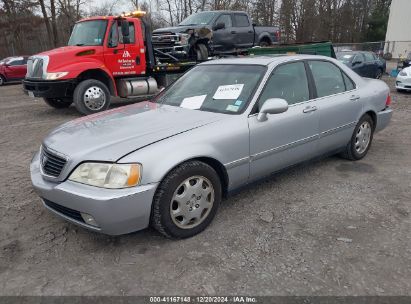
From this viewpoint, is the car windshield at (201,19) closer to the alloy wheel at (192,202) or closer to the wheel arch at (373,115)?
the wheel arch at (373,115)

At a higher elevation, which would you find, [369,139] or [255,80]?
[255,80]

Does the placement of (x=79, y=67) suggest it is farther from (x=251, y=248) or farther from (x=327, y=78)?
(x=251, y=248)

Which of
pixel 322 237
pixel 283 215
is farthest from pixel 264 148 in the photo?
pixel 322 237

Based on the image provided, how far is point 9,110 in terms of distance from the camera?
10531mm

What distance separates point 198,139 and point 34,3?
30.3 m

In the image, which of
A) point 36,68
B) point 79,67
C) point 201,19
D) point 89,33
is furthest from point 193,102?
point 201,19

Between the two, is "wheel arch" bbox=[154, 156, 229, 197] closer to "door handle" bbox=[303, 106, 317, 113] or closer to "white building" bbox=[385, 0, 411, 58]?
"door handle" bbox=[303, 106, 317, 113]

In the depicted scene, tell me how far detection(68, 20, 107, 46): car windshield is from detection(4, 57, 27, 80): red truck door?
35.3ft

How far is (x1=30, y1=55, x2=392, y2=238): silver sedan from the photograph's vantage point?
2832 mm

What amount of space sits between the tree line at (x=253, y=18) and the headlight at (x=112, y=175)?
24739 mm

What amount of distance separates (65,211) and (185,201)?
1005 millimetres

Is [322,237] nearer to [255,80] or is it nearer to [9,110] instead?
[255,80]

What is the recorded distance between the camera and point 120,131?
10.8ft

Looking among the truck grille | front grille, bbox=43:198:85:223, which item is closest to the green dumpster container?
the truck grille
